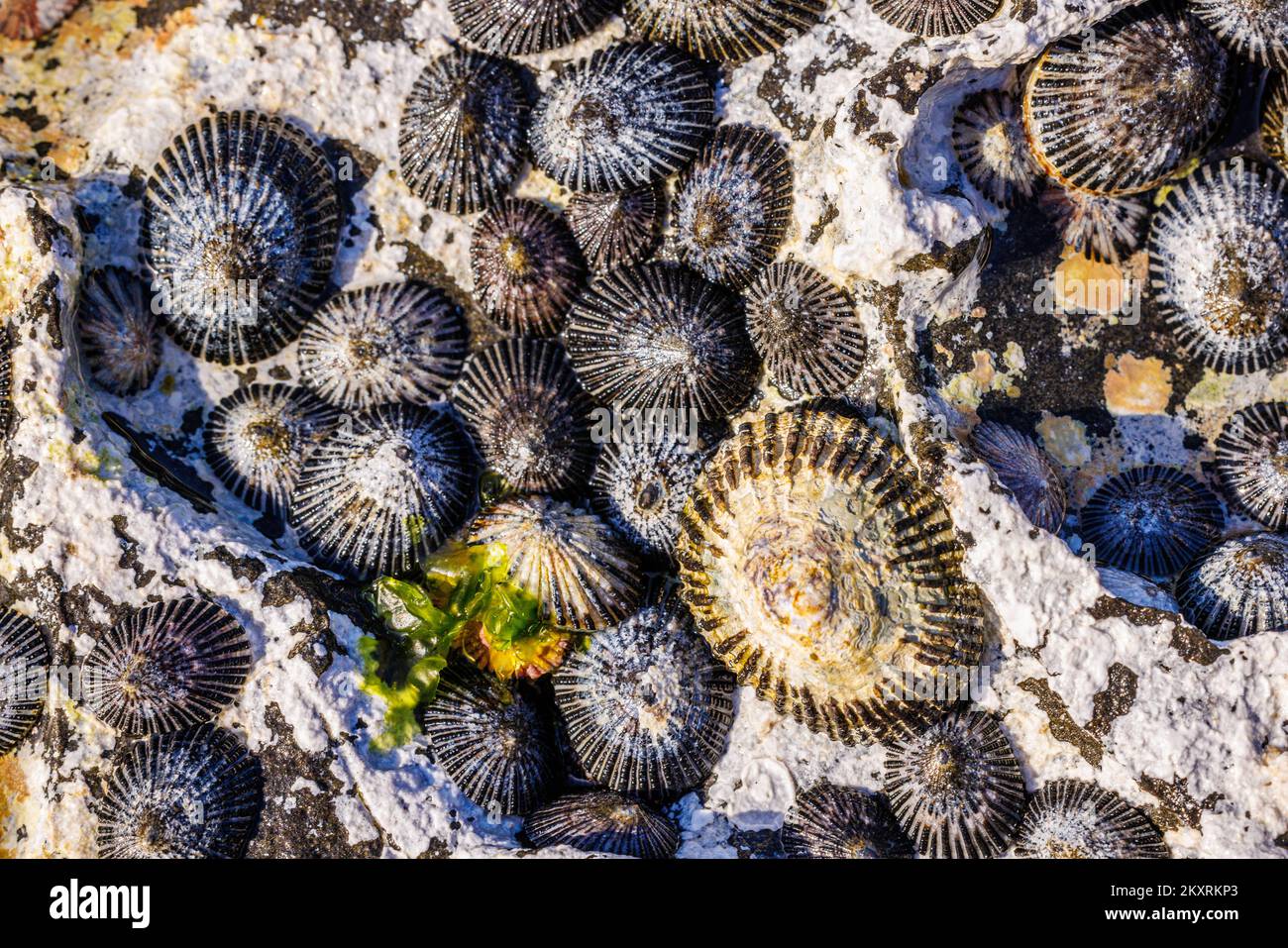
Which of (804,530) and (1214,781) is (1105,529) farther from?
(804,530)

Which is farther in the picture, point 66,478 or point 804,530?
point 66,478

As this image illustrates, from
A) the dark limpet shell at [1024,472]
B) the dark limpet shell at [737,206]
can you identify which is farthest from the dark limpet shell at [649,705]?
the dark limpet shell at [737,206]

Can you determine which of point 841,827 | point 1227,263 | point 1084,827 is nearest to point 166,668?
point 841,827

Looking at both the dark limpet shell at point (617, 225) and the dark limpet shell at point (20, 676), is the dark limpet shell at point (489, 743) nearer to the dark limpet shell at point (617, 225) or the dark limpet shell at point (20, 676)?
the dark limpet shell at point (20, 676)

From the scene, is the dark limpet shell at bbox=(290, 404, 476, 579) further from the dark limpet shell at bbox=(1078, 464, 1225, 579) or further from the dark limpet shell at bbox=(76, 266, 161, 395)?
the dark limpet shell at bbox=(1078, 464, 1225, 579)

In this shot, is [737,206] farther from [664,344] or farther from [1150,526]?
[1150,526]
